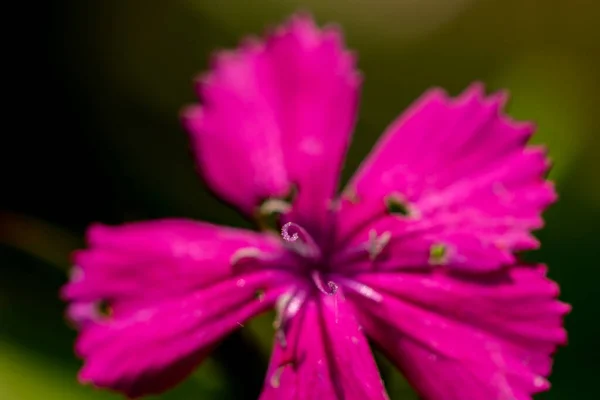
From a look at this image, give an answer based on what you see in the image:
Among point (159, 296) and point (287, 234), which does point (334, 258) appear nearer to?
point (287, 234)

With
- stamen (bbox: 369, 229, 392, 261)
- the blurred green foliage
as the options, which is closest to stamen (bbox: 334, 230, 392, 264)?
stamen (bbox: 369, 229, 392, 261)

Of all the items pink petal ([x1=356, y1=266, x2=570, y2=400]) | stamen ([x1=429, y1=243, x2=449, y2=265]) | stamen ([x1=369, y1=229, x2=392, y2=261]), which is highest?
stamen ([x1=369, y1=229, x2=392, y2=261])

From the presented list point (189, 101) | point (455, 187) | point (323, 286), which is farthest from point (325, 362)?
point (189, 101)

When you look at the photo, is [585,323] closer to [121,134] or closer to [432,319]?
[432,319]

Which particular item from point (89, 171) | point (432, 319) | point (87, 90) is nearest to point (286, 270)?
point (432, 319)

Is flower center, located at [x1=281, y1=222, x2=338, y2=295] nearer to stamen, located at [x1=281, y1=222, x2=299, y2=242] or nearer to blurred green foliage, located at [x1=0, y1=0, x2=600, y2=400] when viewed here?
stamen, located at [x1=281, y1=222, x2=299, y2=242]

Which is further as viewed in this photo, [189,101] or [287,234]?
[189,101]
